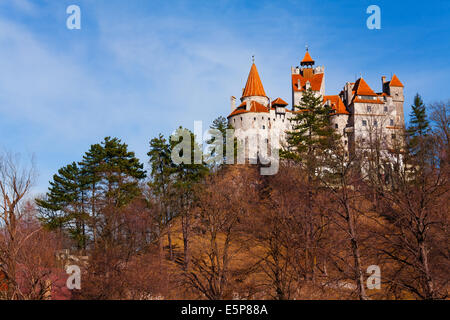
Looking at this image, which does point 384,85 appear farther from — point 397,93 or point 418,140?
point 418,140

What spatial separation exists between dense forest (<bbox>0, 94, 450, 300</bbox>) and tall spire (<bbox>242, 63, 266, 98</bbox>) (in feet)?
119

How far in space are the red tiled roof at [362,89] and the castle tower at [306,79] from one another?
7.61 m

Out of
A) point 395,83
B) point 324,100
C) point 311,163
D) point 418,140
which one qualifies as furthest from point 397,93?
point 311,163

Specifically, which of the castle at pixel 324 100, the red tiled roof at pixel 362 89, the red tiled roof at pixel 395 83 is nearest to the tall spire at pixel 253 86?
the castle at pixel 324 100

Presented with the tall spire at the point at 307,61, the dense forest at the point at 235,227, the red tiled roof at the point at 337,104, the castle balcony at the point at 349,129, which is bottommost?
the dense forest at the point at 235,227

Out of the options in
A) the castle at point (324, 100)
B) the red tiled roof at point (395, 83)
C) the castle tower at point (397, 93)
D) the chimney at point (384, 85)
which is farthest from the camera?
the chimney at point (384, 85)

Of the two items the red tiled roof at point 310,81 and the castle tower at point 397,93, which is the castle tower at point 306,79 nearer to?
the red tiled roof at point 310,81

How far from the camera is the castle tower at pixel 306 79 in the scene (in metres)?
91.7

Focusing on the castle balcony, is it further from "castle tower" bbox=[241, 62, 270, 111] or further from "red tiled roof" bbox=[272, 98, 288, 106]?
"castle tower" bbox=[241, 62, 270, 111]

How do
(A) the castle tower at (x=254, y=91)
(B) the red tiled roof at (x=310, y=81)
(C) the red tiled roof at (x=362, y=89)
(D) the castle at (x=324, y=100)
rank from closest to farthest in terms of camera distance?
(D) the castle at (x=324, y=100) → (C) the red tiled roof at (x=362, y=89) → (A) the castle tower at (x=254, y=91) → (B) the red tiled roof at (x=310, y=81)

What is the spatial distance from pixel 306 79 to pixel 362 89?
14.0m

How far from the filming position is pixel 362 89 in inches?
3425

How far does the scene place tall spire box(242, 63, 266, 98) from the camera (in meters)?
87.4

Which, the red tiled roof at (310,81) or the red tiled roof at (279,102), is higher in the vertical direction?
the red tiled roof at (310,81)
